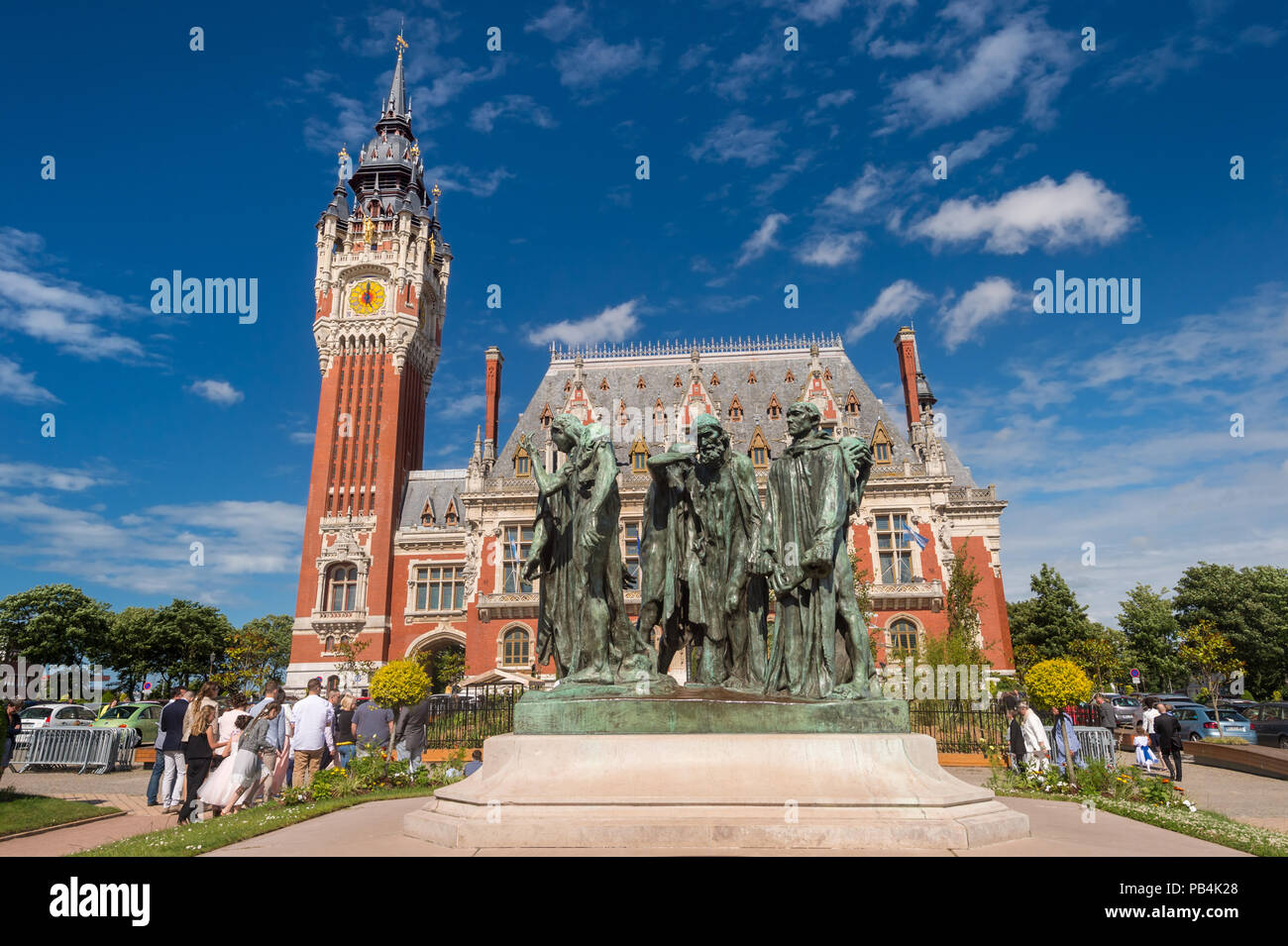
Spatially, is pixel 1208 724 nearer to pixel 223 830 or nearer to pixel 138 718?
pixel 223 830

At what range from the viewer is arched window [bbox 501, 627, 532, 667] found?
124 feet

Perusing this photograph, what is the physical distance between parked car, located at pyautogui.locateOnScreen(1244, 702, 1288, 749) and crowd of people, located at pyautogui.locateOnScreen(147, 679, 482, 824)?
24.7 meters

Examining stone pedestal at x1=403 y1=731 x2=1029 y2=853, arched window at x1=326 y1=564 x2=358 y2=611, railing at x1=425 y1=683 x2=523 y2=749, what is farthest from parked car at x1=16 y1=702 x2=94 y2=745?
stone pedestal at x1=403 y1=731 x2=1029 y2=853

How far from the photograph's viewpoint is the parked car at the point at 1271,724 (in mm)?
22766

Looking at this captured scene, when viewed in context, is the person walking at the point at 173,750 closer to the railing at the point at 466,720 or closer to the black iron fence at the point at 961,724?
the railing at the point at 466,720

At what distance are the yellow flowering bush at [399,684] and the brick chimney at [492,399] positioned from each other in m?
28.2

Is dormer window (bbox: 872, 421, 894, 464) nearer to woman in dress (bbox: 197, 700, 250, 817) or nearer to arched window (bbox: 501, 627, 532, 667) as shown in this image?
arched window (bbox: 501, 627, 532, 667)

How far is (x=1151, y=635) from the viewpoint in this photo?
Result: 5403cm

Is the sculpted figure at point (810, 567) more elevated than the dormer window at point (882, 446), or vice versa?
the dormer window at point (882, 446)

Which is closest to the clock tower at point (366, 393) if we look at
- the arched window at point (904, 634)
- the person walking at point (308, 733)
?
the arched window at point (904, 634)
